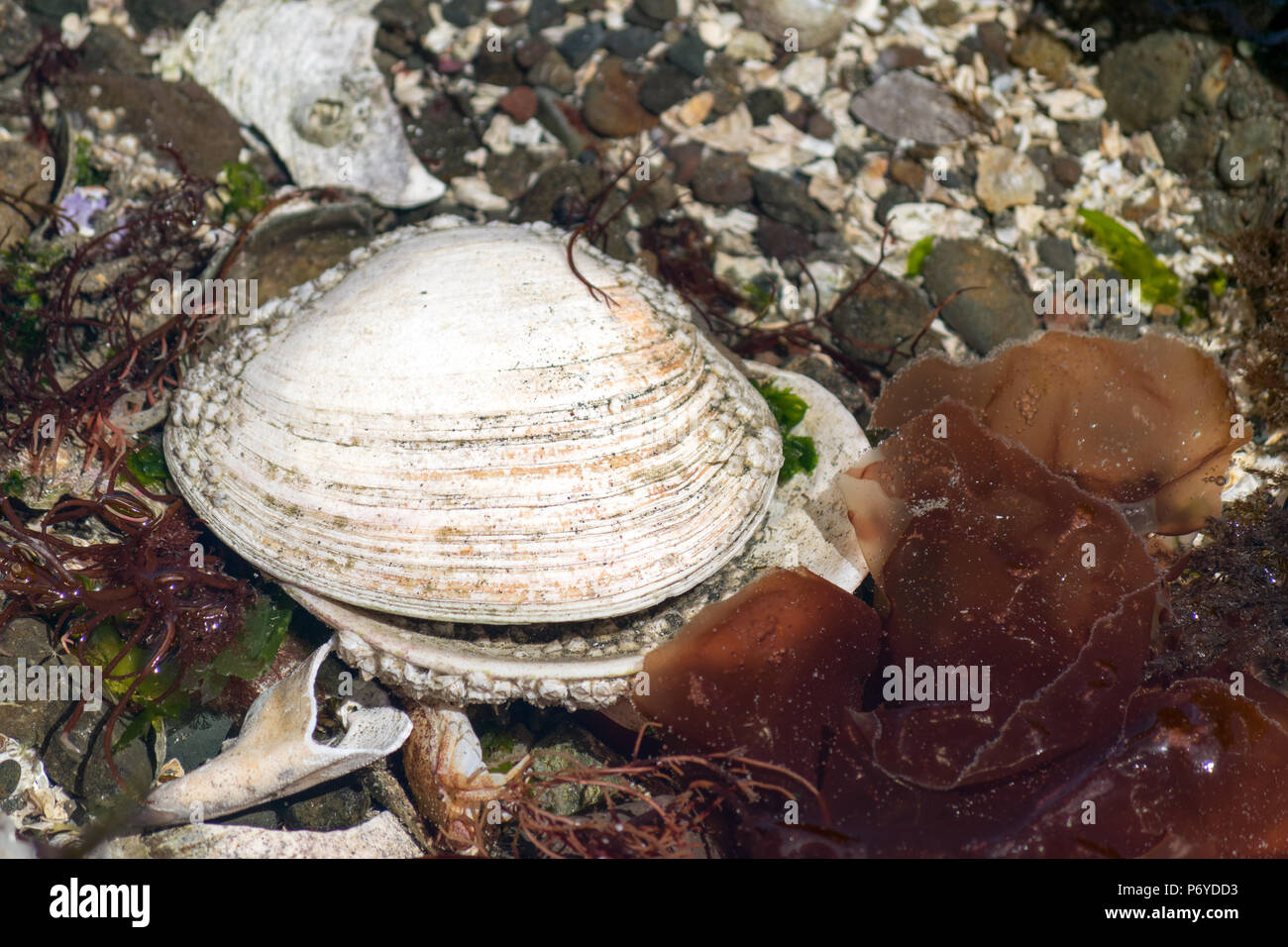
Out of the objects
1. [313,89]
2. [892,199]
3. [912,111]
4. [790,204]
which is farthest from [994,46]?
[313,89]

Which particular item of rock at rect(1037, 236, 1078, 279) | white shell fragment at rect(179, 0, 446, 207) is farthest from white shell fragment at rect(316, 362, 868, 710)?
white shell fragment at rect(179, 0, 446, 207)

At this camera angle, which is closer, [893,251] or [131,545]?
[131,545]

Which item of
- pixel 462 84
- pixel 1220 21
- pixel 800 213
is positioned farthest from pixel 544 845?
pixel 1220 21

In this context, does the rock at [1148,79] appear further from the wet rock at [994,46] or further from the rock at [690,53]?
the rock at [690,53]

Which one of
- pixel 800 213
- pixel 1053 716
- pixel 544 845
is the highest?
pixel 800 213

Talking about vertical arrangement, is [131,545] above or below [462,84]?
below

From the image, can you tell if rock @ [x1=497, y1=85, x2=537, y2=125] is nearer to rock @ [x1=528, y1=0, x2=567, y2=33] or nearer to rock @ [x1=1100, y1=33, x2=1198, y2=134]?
rock @ [x1=528, y1=0, x2=567, y2=33]
